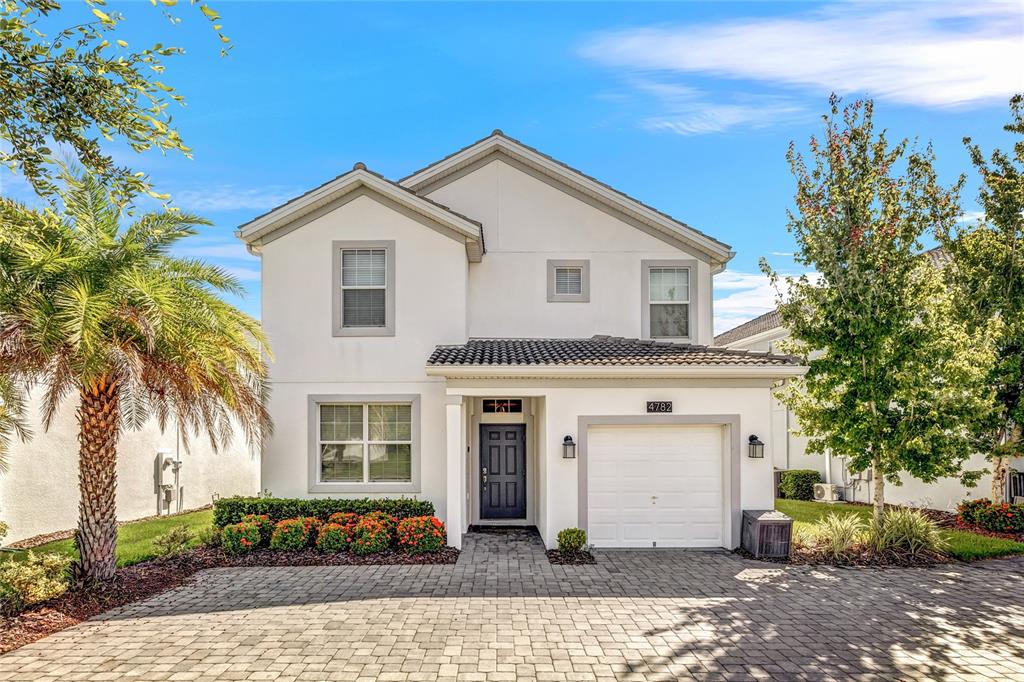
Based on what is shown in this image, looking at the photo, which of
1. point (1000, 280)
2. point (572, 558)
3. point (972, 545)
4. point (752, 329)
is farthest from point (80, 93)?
point (752, 329)

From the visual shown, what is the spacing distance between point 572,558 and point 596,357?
390 centimetres

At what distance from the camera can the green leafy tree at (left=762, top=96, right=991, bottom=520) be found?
12094mm

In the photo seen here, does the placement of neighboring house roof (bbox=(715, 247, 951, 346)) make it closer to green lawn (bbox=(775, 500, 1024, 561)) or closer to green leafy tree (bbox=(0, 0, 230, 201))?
green lawn (bbox=(775, 500, 1024, 561))

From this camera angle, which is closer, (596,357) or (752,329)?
(596,357)

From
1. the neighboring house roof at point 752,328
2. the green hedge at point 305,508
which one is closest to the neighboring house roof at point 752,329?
the neighboring house roof at point 752,328

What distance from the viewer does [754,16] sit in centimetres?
1020

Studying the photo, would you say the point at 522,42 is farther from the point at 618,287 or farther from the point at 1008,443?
the point at 1008,443

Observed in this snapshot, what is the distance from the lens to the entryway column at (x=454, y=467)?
12086 millimetres

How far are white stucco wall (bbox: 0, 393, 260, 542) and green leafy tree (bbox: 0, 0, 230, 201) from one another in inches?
251

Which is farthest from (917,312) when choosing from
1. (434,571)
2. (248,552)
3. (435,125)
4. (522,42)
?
(248,552)

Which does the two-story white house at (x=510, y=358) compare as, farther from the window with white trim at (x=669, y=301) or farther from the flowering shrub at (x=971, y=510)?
the flowering shrub at (x=971, y=510)

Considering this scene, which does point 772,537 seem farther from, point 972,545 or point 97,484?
point 97,484

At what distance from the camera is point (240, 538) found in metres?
11.8

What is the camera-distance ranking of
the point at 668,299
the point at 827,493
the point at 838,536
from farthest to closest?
the point at 827,493, the point at 668,299, the point at 838,536
